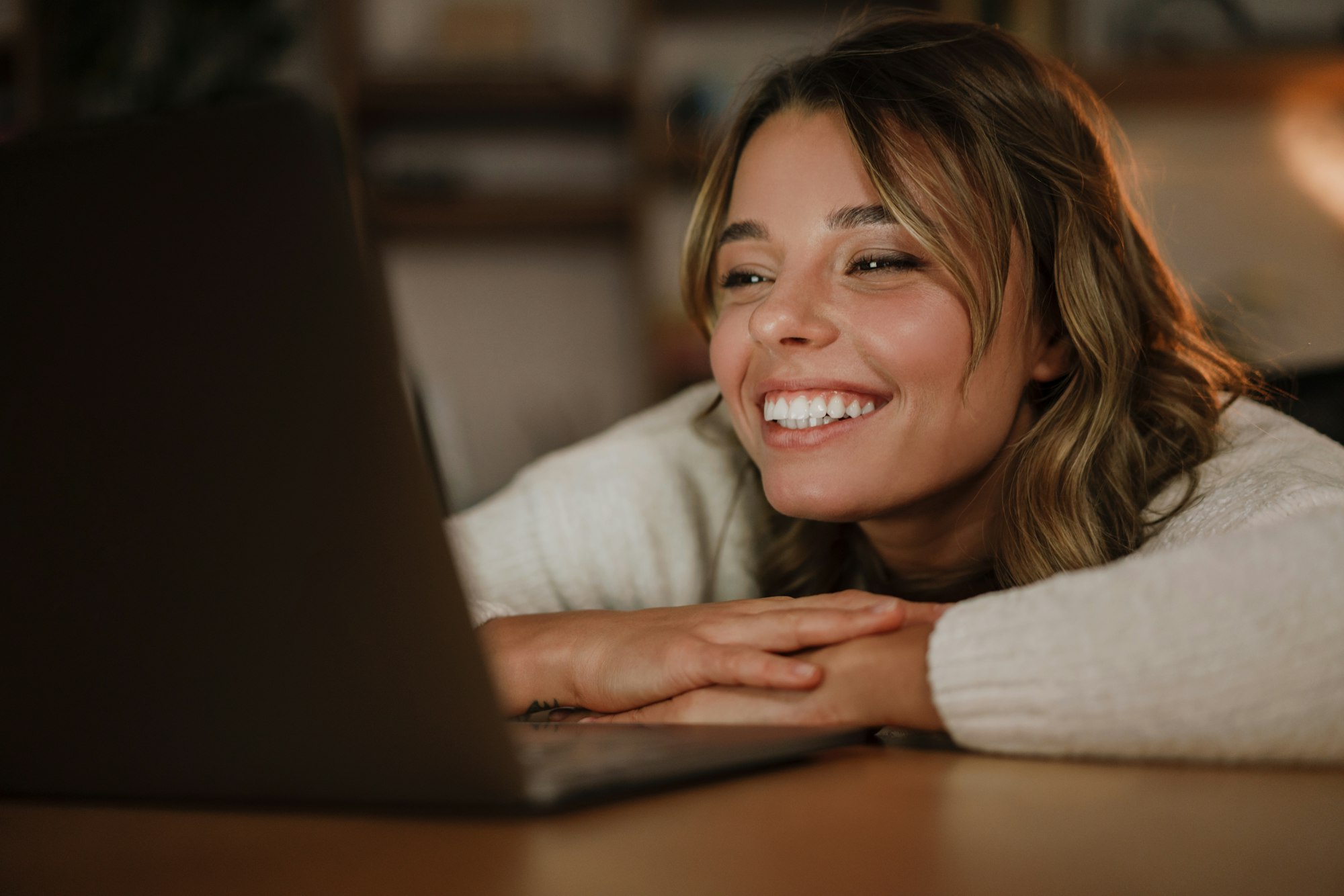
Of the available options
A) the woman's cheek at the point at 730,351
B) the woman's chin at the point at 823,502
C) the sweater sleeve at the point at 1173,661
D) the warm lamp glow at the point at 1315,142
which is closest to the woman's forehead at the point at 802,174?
the woman's cheek at the point at 730,351

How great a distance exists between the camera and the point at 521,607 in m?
1.27

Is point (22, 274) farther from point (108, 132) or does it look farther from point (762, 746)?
point (762, 746)

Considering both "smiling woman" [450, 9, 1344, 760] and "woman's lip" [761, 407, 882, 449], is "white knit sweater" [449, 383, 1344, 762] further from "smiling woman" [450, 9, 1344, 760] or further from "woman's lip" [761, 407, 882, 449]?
"woman's lip" [761, 407, 882, 449]

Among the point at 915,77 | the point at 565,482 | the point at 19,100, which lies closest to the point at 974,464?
the point at 915,77

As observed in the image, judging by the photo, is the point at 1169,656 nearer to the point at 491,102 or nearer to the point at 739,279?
the point at 739,279

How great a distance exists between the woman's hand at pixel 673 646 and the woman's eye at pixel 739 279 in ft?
1.54

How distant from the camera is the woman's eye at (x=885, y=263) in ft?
3.45

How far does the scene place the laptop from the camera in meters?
0.37

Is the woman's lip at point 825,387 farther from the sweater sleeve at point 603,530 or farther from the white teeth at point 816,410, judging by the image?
the sweater sleeve at point 603,530

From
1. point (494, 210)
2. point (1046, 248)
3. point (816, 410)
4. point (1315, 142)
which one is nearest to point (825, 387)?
point (816, 410)

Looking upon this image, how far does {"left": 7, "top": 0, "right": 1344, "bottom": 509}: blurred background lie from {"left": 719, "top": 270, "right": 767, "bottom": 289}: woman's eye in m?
2.32

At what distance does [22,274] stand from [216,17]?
396 centimetres

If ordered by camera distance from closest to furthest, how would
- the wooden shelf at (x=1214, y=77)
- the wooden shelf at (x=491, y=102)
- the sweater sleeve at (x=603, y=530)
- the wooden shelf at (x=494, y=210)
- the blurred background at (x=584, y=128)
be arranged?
the sweater sleeve at (x=603, y=530) → the wooden shelf at (x=1214, y=77) → the blurred background at (x=584, y=128) → the wooden shelf at (x=491, y=102) → the wooden shelf at (x=494, y=210)

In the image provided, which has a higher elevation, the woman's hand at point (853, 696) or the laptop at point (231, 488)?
the laptop at point (231, 488)
